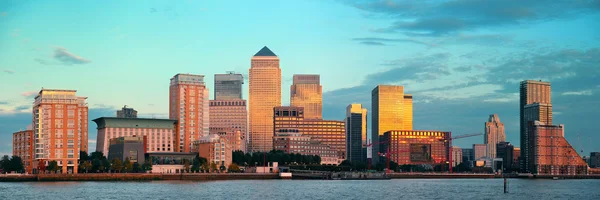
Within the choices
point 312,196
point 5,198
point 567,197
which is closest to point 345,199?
point 312,196

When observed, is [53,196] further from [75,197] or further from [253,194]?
[253,194]

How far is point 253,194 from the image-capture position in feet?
511

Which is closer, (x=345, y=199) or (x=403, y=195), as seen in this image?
(x=345, y=199)

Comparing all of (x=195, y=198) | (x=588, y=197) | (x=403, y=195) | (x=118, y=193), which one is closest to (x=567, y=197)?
(x=588, y=197)

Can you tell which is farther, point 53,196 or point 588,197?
point 588,197

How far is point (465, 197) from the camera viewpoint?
15300cm

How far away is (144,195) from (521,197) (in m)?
66.7

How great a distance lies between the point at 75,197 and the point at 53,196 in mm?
5498

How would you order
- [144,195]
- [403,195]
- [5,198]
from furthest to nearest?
[403,195] → [144,195] → [5,198]

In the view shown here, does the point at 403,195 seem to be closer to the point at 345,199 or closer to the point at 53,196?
the point at 345,199

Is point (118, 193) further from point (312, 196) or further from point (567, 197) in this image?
point (567, 197)

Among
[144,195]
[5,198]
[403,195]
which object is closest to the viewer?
[5,198]

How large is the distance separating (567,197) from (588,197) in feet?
13.1

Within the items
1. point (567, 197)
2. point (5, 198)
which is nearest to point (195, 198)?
point (5, 198)
